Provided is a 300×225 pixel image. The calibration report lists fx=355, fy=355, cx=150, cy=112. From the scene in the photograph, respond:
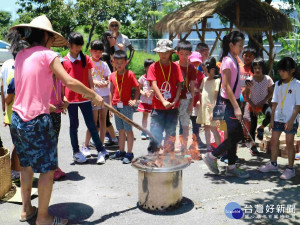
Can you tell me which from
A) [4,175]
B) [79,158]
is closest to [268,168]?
[79,158]

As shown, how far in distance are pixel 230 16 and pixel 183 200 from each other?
28.8 feet

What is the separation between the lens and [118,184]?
4.96 meters

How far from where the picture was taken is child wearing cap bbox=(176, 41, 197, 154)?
579 centimetres

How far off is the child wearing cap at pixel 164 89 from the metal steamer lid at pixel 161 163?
3.18ft

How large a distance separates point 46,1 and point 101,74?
71.4 ft

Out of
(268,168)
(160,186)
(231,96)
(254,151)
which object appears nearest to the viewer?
(160,186)

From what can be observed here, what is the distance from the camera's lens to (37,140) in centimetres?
346

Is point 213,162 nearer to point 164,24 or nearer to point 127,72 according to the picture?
point 127,72

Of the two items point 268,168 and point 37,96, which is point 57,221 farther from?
point 268,168

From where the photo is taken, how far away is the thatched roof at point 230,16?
9.73m

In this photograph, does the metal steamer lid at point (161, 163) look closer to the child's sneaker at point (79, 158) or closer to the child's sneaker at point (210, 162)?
the child's sneaker at point (210, 162)

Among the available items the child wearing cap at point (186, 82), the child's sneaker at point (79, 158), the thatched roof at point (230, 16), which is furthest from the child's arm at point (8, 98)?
the thatched roof at point (230, 16)

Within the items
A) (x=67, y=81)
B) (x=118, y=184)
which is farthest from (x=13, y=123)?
(x=118, y=184)

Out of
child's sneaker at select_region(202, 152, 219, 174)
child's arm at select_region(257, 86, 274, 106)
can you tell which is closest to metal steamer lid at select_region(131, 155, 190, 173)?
child's sneaker at select_region(202, 152, 219, 174)
